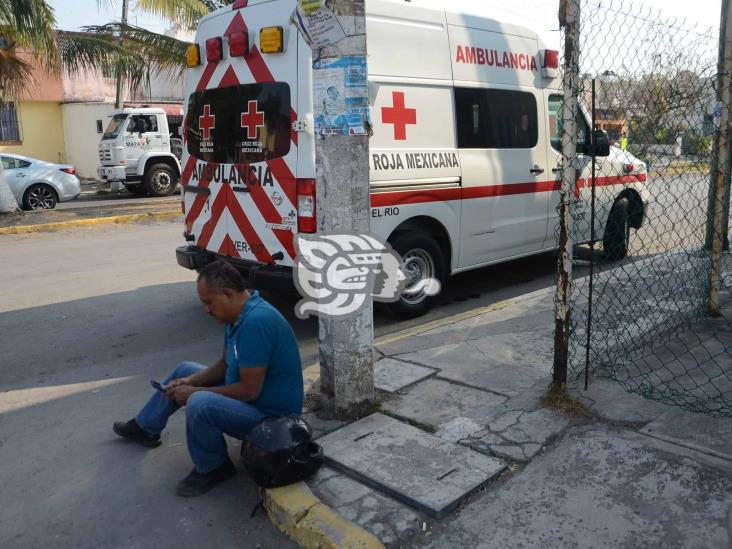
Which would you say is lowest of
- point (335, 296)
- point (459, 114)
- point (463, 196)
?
point (335, 296)

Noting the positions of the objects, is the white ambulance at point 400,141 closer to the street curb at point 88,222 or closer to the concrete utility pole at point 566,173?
the concrete utility pole at point 566,173

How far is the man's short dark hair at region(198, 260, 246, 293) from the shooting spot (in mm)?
3320

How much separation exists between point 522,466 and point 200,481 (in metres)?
1.59

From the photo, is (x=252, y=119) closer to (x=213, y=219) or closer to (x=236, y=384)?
(x=213, y=219)

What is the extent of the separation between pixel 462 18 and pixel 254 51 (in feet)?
6.26

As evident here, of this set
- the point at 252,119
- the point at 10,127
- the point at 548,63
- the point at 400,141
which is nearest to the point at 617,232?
the point at 548,63

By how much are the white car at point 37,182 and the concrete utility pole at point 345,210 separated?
12.8m

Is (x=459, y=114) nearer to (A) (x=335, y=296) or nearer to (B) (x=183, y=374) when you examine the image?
(A) (x=335, y=296)

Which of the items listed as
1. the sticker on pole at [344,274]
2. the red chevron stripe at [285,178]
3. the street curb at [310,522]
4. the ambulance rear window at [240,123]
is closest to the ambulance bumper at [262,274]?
the red chevron stripe at [285,178]

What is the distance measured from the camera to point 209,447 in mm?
3340

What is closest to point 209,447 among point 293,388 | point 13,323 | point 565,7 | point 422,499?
point 293,388

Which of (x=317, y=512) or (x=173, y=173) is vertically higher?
(x=173, y=173)

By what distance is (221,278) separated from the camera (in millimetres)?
3334

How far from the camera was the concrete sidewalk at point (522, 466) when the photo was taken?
2.84 m
